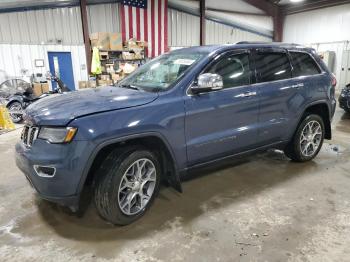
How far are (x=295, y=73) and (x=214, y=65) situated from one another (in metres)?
1.35

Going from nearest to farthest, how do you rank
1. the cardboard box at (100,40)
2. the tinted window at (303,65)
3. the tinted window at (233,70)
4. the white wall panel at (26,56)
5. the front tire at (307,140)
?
the tinted window at (233,70) → the tinted window at (303,65) → the front tire at (307,140) → the white wall panel at (26,56) → the cardboard box at (100,40)

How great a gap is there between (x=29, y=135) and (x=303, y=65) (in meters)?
3.37

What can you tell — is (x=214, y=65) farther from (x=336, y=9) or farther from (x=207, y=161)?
(x=336, y=9)

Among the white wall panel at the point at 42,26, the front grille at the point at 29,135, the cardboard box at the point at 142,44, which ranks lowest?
the front grille at the point at 29,135

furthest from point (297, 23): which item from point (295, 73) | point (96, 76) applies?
point (295, 73)

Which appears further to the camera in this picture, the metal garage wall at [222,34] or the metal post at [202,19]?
the metal garage wall at [222,34]

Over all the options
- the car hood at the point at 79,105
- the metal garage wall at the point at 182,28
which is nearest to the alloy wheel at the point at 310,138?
the car hood at the point at 79,105

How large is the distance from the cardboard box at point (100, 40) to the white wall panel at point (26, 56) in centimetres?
67

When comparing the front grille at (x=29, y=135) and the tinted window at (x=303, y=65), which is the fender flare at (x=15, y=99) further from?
the tinted window at (x=303, y=65)

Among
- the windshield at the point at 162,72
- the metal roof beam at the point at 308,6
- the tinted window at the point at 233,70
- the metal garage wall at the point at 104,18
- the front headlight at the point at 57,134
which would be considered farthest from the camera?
the metal roof beam at the point at 308,6

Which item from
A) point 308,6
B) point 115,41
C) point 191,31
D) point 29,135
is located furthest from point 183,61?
point 308,6

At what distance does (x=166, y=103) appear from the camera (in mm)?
2574

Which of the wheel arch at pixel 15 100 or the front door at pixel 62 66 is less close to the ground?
the front door at pixel 62 66

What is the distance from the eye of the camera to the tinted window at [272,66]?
10.9 ft
